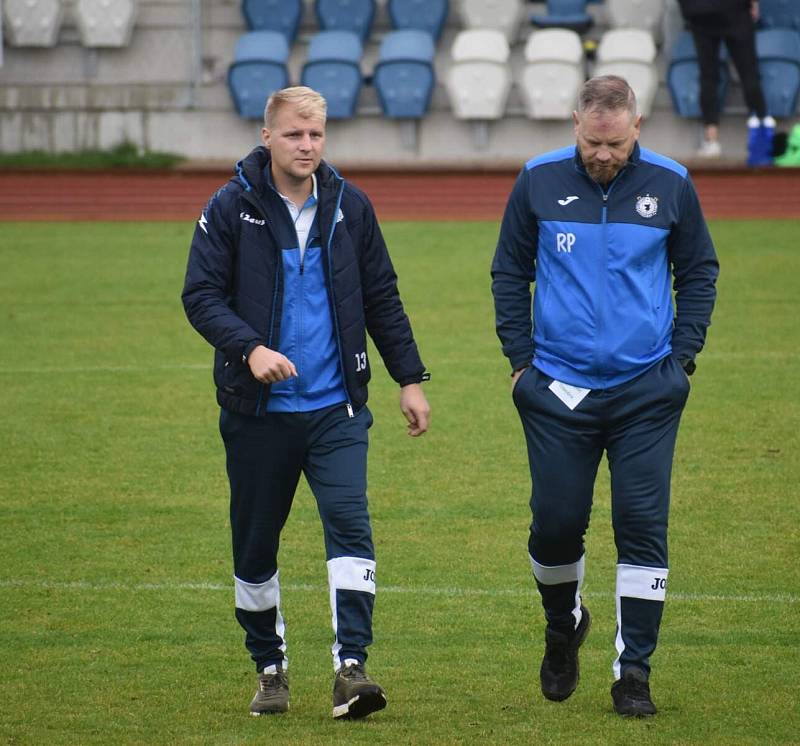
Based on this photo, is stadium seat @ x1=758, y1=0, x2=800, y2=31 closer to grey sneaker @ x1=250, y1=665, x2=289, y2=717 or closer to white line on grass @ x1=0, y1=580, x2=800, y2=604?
white line on grass @ x1=0, y1=580, x2=800, y2=604

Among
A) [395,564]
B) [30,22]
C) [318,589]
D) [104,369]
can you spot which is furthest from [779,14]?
[318,589]

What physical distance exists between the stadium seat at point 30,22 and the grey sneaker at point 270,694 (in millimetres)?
18535

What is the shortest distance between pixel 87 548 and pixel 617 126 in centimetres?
346

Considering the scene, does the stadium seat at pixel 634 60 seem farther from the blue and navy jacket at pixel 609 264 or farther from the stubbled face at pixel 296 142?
the stubbled face at pixel 296 142

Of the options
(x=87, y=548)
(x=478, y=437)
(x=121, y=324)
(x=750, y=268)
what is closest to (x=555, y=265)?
(x=87, y=548)

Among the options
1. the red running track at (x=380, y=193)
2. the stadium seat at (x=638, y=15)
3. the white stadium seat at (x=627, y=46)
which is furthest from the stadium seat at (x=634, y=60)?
the red running track at (x=380, y=193)

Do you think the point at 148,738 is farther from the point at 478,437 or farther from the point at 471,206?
the point at 471,206

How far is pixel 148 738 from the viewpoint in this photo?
16.2 ft

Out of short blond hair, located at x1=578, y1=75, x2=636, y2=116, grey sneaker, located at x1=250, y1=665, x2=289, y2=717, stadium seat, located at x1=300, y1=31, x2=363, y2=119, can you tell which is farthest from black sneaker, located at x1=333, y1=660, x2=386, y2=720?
stadium seat, located at x1=300, y1=31, x2=363, y2=119

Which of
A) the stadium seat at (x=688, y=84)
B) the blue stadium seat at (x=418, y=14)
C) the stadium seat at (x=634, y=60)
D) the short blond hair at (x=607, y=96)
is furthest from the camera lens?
the blue stadium seat at (x=418, y=14)

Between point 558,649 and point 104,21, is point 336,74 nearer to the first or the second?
point 104,21

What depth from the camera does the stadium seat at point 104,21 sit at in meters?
22.3

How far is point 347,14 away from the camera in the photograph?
22375 mm

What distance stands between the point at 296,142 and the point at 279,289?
45 centimetres
